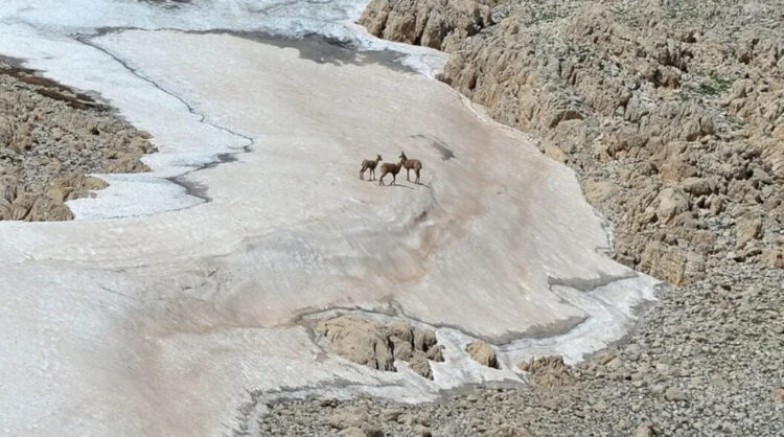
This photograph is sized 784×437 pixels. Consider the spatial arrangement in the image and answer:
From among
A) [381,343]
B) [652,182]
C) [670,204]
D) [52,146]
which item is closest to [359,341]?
[381,343]

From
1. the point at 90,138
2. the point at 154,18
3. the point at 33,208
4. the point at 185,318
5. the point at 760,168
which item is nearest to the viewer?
the point at 185,318

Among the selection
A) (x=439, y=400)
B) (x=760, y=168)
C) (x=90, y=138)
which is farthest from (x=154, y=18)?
(x=439, y=400)

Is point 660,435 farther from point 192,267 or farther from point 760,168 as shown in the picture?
point 760,168

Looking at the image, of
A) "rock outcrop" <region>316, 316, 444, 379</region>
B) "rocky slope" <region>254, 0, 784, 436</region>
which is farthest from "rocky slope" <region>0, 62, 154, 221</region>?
"rocky slope" <region>254, 0, 784, 436</region>

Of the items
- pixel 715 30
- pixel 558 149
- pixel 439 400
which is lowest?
pixel 439 400

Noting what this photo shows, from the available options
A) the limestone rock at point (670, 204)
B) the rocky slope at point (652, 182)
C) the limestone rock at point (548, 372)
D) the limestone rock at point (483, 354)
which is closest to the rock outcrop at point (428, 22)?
the rocky slope at point (652, 182)

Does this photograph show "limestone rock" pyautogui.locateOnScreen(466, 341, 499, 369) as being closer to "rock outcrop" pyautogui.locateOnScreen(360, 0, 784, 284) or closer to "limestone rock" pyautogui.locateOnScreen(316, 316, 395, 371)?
"limestone rock" pyautogui.locateOnScreen(316, 316, 395, 371)
